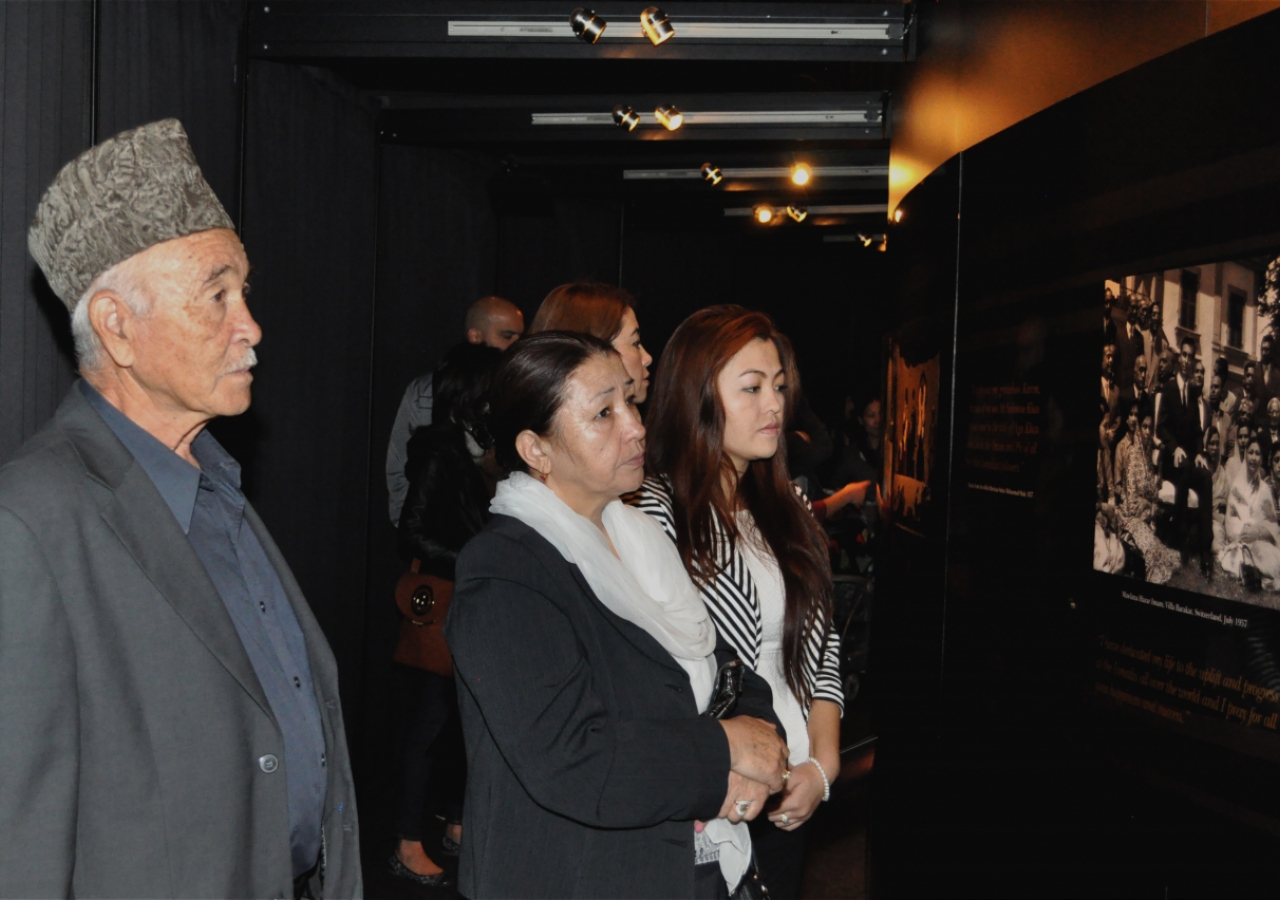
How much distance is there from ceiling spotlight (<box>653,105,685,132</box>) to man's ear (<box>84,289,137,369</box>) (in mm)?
4101

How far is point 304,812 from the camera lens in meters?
1.56

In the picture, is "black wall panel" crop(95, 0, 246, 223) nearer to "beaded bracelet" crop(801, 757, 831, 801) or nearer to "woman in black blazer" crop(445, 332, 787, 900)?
"woman in black blazer" crop(445, 332, 787, 900)

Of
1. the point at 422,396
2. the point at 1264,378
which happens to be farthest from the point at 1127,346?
the point at 422,396

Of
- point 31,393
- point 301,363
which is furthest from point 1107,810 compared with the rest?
point 301,363

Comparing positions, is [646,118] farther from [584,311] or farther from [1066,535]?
[1066,535]

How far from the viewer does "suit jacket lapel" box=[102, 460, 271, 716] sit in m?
1.34

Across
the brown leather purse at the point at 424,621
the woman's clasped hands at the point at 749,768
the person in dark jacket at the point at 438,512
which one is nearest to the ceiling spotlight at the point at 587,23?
the person in dark jacket at the point at 438,512

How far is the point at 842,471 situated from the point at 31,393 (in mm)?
6122

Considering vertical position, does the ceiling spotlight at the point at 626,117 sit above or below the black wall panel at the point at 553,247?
above

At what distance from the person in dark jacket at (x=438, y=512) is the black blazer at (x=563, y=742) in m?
2.02

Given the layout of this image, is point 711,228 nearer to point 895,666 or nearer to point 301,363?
point 301,363

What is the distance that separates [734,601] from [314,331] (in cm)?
303

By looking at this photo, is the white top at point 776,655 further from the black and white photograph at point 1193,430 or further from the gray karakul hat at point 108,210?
the gray karakul hat at point 108,210

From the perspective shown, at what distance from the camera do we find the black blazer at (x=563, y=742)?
151 cm
